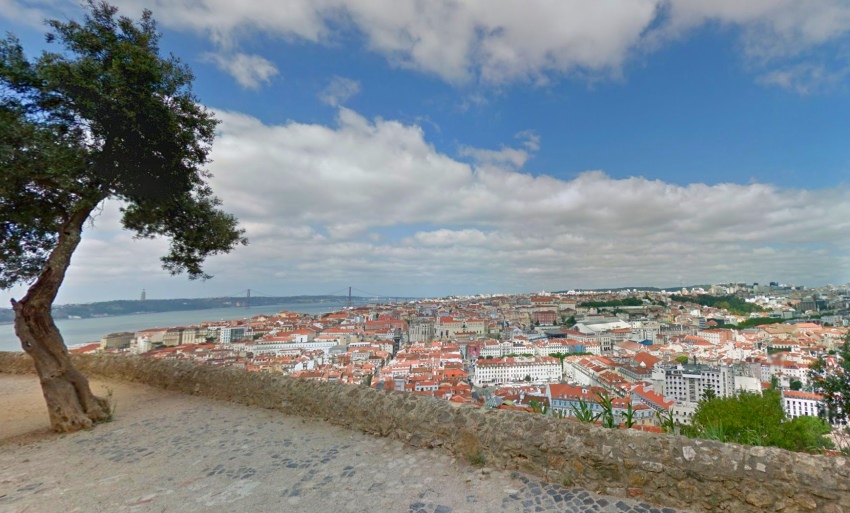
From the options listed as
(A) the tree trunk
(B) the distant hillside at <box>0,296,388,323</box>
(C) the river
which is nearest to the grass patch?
(A) the tree trunk

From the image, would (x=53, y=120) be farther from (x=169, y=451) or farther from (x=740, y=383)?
(x=740, y=383)

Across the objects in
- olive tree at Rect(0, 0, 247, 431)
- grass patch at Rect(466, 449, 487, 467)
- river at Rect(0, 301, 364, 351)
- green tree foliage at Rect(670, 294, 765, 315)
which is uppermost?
olive tree at Rect(0, 0, 247, 431)

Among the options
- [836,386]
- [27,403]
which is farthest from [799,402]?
Result: [27,403]

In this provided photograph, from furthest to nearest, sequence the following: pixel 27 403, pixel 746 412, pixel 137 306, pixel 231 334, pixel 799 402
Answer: pixel 137 306, pixel 799 402, pixel 231 334, pixel 746 412, pixel 27 403

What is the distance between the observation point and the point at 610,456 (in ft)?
10.7

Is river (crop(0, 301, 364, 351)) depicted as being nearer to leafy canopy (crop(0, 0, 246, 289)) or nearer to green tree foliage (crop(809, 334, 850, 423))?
leafy canopy (crop(0, 0, 246, 289))

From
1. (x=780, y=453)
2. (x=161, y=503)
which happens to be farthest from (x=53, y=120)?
(x=780, y=453)

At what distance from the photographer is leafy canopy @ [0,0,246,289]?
469 cm

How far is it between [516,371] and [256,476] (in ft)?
74.7

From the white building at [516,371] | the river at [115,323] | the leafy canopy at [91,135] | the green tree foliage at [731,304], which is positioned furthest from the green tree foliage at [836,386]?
the green tree foliage at [731,304]

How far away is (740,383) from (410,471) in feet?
73.1

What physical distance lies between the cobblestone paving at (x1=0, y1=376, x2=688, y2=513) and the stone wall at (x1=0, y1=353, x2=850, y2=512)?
0.16m

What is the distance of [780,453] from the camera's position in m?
2.90

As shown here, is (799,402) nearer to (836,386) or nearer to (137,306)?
(836,386)
